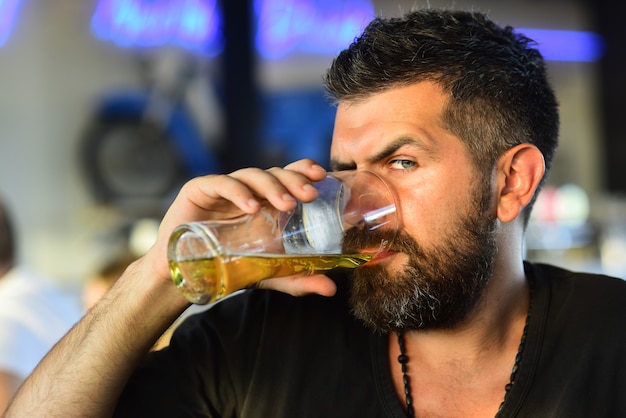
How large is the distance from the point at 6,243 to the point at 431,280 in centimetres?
184

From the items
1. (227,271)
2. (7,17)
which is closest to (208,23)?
(7,17)

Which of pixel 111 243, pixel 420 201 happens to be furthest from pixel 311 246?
pixel 111 243

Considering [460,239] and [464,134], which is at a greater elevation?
[464,134]

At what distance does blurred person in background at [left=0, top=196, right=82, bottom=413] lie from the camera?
83.7 inches

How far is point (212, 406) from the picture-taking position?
1.39 m

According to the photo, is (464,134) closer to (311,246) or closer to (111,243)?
(311,246)

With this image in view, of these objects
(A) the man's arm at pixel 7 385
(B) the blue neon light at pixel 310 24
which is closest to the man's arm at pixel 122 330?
(A) the man's arm at pixel 7 385

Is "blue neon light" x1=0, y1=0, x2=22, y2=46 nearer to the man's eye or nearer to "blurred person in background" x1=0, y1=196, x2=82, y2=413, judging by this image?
"blurred person in background" x1=0, y1=196, x2=82, y2=413

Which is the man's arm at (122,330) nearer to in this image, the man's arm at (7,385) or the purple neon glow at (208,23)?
the man's arm at (7,385)

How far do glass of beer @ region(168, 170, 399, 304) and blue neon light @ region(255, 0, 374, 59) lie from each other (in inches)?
190

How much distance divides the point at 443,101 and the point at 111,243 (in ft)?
16.7

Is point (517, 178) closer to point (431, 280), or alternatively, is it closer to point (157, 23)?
point (431, 280)

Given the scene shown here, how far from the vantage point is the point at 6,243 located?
267 cm

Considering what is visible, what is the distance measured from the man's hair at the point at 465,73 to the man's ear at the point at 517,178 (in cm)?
2
